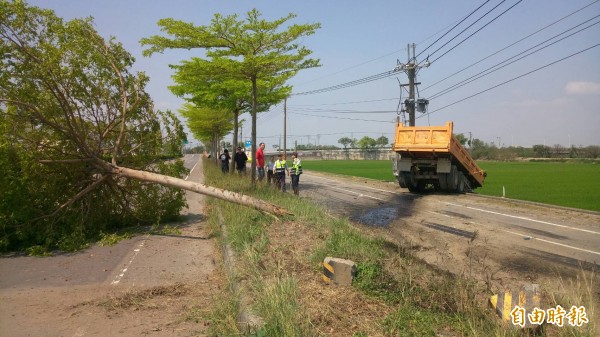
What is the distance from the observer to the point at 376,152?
306ft

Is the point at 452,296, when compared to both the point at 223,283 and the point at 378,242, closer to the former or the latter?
the point at 378,242

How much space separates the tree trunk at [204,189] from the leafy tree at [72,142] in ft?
0.08

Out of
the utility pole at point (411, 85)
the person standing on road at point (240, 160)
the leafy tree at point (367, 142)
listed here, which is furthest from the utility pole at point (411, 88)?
the leafy tree at point (367, 142)

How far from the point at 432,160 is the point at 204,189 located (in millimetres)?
10745

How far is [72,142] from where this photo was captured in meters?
9.58

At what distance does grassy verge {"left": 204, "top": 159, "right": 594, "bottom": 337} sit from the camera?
388cm

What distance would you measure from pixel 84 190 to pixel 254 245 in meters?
4.46

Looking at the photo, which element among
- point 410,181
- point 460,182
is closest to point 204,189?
point 410,181

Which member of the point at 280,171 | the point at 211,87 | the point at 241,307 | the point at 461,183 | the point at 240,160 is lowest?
the point at 241,307

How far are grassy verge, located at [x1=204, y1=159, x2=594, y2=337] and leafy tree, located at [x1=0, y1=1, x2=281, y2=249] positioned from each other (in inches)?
130

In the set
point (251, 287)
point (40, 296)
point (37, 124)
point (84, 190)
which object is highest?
point (37, 124)

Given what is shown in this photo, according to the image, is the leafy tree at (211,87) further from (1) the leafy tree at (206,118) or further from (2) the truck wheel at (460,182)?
(1) the leafy tree at (206,118)

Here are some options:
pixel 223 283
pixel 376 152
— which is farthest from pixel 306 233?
pixel 376 152

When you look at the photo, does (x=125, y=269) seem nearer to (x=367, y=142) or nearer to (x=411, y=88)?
(x=411, y=88)
